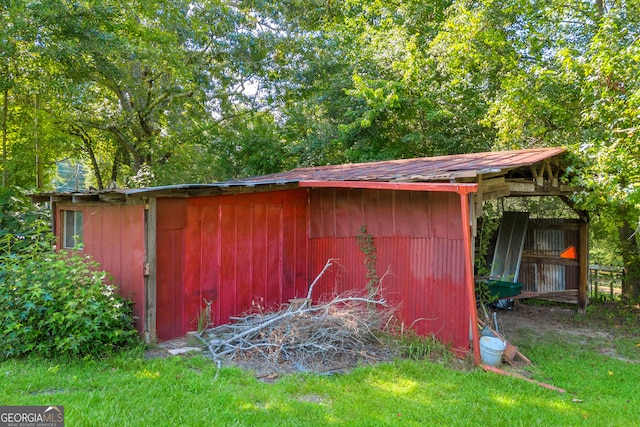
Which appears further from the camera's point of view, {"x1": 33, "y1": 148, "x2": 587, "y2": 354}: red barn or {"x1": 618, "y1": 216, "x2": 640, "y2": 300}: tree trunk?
{"x1": 618, "y1": 216, "x2": 640, "y2": 300}: tree trunk

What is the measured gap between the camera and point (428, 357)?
15.8 feet

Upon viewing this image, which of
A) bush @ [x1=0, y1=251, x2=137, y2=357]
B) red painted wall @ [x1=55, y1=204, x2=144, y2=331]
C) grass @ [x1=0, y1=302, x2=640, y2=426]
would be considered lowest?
grass @ [x1=0, y1=302, x2=640, y2=426]

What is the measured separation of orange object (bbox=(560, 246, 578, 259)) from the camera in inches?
317

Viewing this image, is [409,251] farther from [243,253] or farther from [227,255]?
[227,255]

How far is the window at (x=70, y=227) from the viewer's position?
21.0ft

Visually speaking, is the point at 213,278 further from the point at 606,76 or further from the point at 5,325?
the point at 606,76

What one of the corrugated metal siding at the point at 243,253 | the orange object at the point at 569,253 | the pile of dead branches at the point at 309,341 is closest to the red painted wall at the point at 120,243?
the corrugated metal siding at the point at 243,253

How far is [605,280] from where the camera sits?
9211mm

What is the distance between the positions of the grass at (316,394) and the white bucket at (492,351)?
33cm

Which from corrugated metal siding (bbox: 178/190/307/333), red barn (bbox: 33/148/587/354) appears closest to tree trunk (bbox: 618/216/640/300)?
red barn (bbox: 33/148/587/354)

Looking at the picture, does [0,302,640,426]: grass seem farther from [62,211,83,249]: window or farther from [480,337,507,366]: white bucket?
[62,211,83,249]: window

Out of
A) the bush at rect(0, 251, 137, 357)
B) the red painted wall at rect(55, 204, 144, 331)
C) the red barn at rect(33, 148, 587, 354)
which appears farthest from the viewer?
the red painted wall at rect(55, 204, 144, 331)

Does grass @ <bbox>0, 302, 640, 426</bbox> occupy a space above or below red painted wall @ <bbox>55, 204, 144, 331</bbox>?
below

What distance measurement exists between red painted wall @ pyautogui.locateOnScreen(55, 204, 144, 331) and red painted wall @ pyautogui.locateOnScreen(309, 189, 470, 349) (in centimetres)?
266
